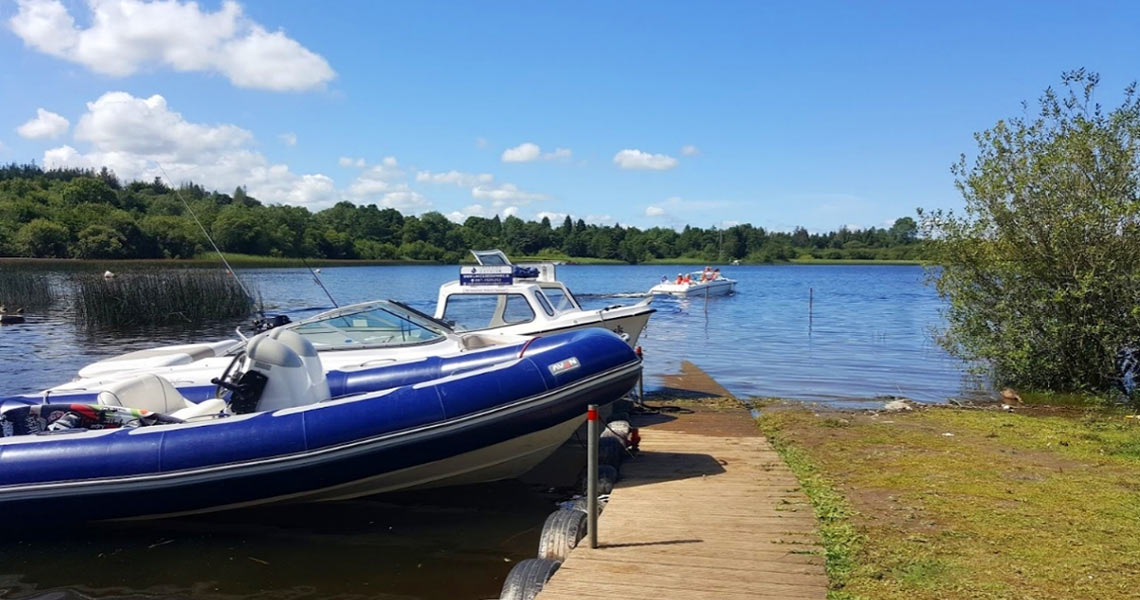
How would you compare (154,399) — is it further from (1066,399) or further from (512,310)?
(1066,399)

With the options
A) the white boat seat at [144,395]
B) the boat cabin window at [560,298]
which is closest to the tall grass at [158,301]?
the boat cabin window at [560,298]

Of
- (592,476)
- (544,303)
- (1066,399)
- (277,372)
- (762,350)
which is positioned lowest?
(762,350)

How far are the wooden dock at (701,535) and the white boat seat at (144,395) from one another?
4.50 metres

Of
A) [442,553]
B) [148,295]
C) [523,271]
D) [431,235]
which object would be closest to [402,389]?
[442,553]

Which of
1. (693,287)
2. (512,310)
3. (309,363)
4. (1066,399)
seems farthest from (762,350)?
(693,287)

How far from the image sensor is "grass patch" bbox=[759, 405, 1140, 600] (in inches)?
187

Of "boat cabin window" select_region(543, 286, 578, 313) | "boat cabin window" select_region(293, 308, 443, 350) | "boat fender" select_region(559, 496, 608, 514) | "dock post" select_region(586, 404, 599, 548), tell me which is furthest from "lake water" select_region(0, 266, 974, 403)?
"dock post" select_region(586, 404, 599, 548)

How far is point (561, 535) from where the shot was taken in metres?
5.55

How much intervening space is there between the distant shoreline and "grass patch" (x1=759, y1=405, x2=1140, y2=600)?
5.09 m

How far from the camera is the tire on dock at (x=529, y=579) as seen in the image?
15.5ft

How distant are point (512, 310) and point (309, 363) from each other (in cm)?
495

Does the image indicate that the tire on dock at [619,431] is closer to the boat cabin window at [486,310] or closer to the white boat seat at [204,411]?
the white boat seat at [204,411]

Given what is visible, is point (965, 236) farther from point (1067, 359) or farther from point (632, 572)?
point (632, 572)

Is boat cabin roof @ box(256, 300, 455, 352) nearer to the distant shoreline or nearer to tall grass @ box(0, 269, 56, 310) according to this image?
the distant shoreline
